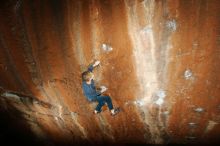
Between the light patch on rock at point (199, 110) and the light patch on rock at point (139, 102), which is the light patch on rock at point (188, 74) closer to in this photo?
the light patch on rock at point (199, 110)

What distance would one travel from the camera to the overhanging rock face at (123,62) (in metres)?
2.62

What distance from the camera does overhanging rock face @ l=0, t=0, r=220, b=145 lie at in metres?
2.62

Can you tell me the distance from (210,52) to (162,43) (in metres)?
0.51

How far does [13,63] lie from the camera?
313 centimetres

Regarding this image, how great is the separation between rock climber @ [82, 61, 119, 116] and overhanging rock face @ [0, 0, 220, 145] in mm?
67

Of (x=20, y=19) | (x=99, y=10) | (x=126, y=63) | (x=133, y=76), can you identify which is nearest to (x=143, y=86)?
(x=133, y=76)

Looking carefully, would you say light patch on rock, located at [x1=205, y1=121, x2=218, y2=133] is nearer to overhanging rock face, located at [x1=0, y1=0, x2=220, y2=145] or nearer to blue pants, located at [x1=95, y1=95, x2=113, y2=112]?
overhanging rock face, located at [x1=0, y1=0, x2=220, y2=145]

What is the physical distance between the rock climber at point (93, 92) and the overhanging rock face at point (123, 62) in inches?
2.6

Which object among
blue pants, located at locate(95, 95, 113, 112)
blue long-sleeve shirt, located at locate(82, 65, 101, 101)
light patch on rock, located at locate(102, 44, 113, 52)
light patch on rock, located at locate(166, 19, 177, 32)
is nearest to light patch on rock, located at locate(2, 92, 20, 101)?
blue long-sleeve shirt, located at locate(82, 65, 101, 101)

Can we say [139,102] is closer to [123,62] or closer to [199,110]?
[123,62]

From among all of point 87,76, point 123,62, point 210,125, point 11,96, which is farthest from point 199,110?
point 11,96

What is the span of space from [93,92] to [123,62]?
564 mm

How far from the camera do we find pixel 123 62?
9.30 ft

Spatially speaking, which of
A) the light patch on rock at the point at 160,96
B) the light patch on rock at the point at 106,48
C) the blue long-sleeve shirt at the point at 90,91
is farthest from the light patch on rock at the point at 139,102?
the light patch on rock at the point at 106,48
